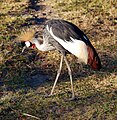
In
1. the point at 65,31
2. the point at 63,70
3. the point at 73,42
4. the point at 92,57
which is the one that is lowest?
the point at 63,70

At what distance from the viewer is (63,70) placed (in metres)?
6.30

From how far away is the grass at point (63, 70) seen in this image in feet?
17.4

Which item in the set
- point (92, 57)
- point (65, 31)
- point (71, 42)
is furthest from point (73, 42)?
point (92, 57)

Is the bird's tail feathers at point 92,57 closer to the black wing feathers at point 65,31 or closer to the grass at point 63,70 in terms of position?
the black wing feathers at point 65,31

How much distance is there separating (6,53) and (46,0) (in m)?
2.53

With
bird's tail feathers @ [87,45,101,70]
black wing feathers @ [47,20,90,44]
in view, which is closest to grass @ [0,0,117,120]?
bird's tail feathers @ [87,45,101,70]

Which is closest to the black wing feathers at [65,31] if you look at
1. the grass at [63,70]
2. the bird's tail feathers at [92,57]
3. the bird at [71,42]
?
the bird at [71,42]

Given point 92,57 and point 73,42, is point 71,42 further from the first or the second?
point 92,57

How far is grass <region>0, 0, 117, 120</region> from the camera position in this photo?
209 inches

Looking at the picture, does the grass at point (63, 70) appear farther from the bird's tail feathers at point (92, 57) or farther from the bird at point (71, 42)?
the bird's tail feathers at point (92, 57)

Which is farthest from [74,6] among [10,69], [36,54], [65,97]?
[65,97]

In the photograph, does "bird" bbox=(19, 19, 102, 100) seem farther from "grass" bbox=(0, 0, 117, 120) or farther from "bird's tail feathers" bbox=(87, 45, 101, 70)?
"grass" bbox=(0, 0, 117, 120)

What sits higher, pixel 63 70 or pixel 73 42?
pixel 73 42

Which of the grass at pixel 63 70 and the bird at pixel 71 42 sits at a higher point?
the bird at pixel 71 42
